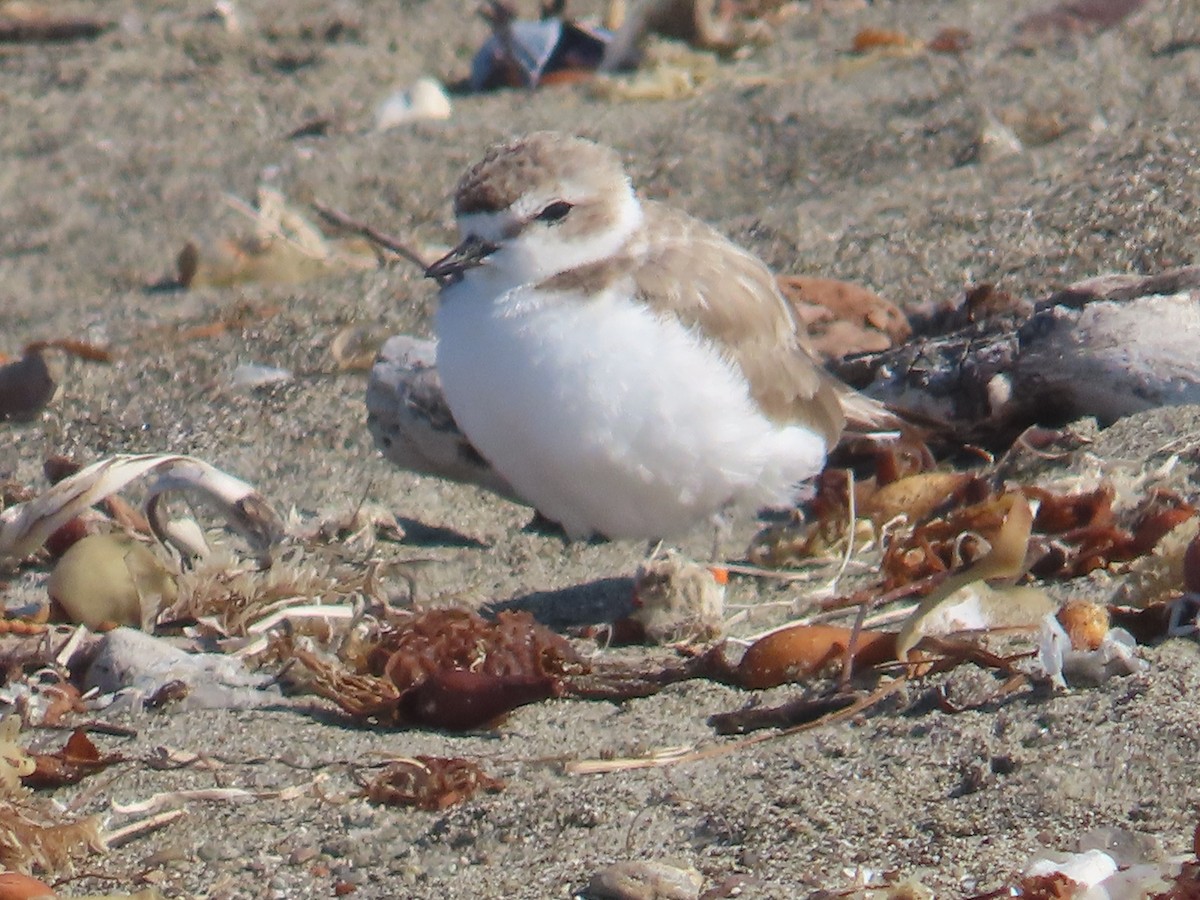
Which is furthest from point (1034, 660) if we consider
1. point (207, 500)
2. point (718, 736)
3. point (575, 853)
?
point (207, 500)

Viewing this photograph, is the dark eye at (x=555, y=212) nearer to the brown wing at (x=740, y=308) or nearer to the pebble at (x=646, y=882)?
the brown wing at (x=740, y=308)

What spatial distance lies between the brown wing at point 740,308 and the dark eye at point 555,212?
0.73ft

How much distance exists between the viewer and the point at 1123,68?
6895 millimetres

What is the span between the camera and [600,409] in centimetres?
420

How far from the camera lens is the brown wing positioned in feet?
14.8

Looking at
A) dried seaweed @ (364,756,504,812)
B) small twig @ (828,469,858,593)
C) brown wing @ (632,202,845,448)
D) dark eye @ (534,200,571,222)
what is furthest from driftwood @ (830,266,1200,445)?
dried seaweed @ (364,756,504,812)

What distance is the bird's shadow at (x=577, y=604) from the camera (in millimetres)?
4066

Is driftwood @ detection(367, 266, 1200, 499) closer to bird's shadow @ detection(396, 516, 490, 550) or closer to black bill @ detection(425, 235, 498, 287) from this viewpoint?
bird's shadow @ detection(396, 516, 490, 550)

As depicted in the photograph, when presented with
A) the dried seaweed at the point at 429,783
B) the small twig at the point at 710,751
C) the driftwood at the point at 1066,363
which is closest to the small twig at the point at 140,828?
the dried seaweed at the point at 429,783

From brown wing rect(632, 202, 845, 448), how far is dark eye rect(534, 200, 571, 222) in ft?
0.73

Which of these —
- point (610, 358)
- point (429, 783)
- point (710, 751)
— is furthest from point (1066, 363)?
point (429, 783)

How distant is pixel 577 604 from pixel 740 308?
3.11 feet

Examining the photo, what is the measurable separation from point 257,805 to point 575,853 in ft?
1.81

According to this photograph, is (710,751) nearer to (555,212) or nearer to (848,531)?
(848,531)
